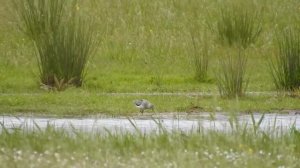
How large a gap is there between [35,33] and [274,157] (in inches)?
413

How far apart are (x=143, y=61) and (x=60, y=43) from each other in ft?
19.5

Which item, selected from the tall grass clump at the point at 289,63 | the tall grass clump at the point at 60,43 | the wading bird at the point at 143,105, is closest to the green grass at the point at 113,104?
Result: the wading bird at the point at 143,105

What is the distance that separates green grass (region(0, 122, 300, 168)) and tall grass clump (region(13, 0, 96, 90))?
740 centimetres

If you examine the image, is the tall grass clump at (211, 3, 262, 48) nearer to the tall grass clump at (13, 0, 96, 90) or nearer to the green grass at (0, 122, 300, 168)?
the tall grass clump at (13, 0, 96, 90)

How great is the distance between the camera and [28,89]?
17.0 meters

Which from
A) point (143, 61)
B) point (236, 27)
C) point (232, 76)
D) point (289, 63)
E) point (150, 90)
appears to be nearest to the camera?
point (232, 76)

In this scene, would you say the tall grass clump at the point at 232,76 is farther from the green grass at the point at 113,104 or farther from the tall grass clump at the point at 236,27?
the tall grass clump at the point at 236,27

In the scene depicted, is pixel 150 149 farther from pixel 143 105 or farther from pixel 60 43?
pixel 60 43

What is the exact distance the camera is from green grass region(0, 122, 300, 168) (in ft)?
23.7

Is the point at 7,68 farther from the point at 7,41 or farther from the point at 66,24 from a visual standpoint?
the point at 66,24

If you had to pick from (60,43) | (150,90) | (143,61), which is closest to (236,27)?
(143,61)

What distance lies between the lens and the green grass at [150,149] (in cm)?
724

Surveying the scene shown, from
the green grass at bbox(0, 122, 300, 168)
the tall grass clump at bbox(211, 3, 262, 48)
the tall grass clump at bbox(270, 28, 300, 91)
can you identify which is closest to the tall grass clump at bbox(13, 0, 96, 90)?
the tall grass clump at bbox(270, 28, 300, 91)

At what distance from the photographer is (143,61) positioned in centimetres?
2180
